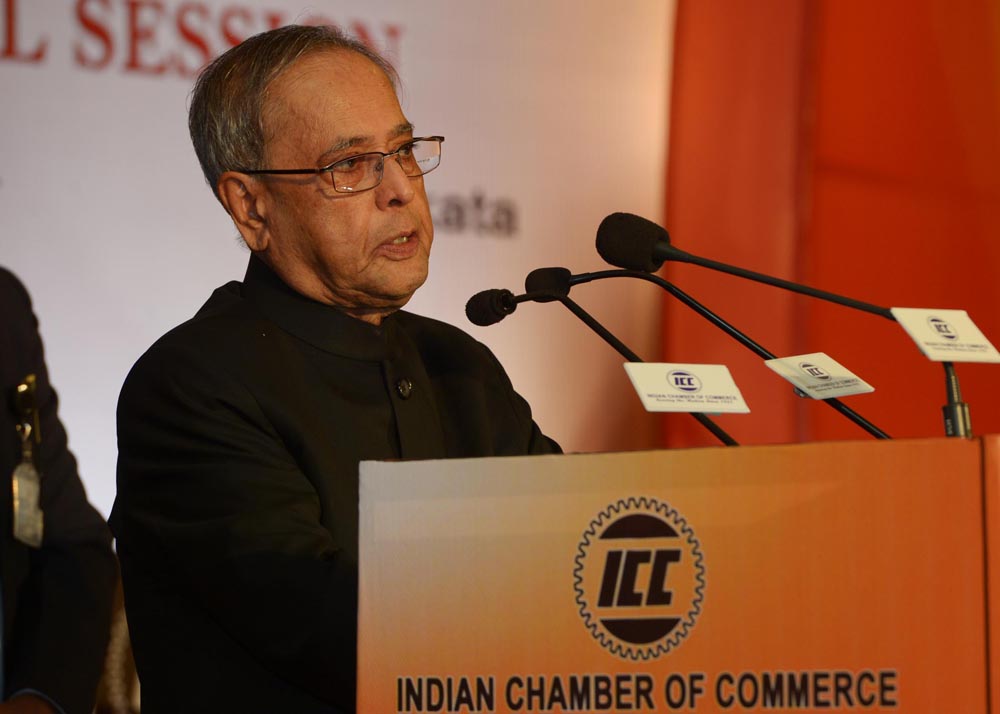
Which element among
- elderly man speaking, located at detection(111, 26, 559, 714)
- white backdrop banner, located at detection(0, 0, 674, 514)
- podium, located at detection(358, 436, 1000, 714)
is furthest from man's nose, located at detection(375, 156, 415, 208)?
white backdrop banner, located at detection(0, 0, 674, 514)

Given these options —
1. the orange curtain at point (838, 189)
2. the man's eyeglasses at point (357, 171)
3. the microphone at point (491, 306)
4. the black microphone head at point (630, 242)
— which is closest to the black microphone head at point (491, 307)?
the microphone at point (491, 306)

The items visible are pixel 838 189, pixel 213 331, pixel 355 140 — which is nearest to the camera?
pixel 213 331

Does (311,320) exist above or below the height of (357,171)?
below

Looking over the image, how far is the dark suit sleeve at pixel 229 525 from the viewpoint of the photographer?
1.15 metres

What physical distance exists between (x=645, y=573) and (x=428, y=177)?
6.84 feet

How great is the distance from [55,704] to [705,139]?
7.02 feet

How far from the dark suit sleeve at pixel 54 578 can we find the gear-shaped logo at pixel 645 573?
45.5 inches

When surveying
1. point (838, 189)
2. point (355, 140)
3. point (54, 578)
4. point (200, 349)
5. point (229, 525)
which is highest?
point (355, 140)

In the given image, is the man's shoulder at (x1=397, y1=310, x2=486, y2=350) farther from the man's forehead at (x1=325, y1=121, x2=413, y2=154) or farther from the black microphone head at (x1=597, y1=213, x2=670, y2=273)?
the black microphone head at (x1=597, y1=213, x2=670, y2=273)

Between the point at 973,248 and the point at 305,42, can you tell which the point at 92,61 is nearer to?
the point at 305,42

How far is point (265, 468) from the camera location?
1.32 m

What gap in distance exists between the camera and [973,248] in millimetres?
3205

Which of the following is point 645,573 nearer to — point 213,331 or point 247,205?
point 213,331

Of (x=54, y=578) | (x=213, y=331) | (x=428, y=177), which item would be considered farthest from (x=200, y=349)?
(x=428, y=177)
